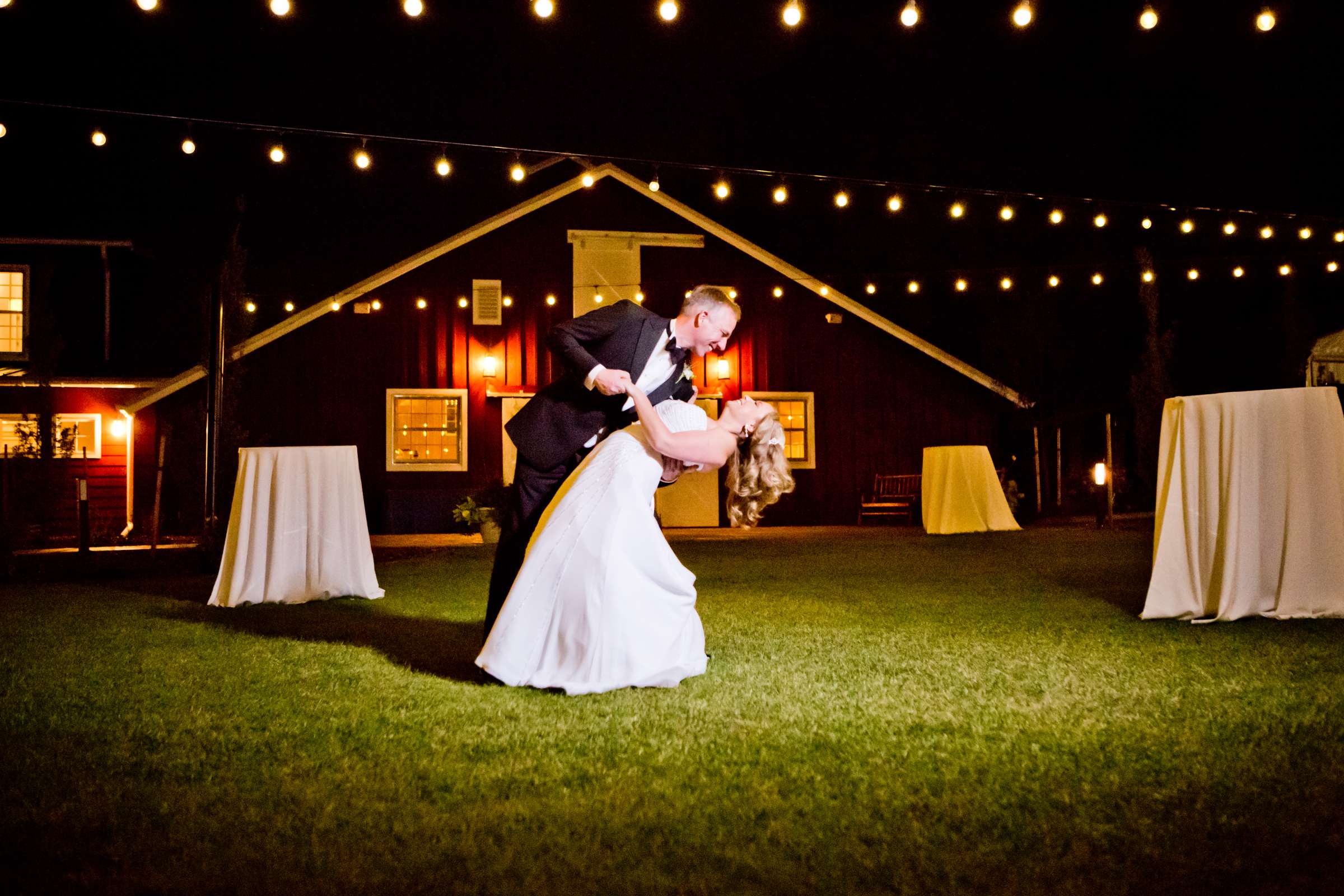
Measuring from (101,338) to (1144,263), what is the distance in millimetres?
18005

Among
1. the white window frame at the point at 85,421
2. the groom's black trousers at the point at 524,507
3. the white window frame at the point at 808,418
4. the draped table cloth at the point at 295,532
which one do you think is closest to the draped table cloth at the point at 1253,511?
the groom's black trousers at the point at 524,507

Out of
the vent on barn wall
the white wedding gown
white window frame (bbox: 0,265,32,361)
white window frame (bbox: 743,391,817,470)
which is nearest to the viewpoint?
the white wedding gown

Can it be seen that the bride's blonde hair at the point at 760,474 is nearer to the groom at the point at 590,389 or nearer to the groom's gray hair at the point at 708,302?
the groom at the point at 590,389

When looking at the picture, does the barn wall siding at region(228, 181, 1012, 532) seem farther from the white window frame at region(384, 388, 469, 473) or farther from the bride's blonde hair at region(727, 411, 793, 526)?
the bride's blonde hair at region(727, 411, 793, 526)

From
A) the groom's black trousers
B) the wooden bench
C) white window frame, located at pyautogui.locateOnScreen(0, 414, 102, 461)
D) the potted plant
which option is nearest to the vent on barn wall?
the potted plant

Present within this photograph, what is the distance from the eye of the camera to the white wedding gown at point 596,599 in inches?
138

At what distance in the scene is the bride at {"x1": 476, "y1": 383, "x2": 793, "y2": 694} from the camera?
11.5 feet

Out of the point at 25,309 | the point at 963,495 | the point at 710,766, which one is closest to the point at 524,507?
the point at 710,766

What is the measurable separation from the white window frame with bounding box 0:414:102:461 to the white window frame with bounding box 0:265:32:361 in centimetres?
116

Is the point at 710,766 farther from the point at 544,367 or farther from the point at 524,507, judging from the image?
the point at 544,367

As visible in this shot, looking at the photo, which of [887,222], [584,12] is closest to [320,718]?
[584,12]

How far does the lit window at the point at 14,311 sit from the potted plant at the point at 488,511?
350 inches

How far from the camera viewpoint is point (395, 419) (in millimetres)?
15891

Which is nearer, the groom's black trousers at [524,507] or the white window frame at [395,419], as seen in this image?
the groom's black trousers at [524,507]
